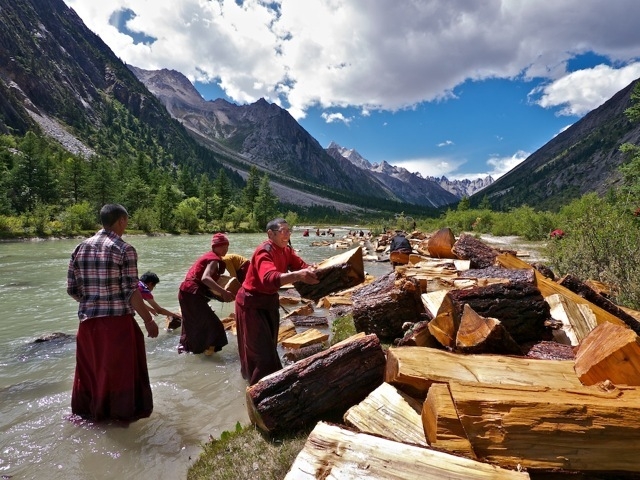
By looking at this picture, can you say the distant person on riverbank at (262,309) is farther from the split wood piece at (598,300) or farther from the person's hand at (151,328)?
the split wood piece at (598,300)

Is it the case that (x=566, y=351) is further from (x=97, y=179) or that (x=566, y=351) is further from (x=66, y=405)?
(x=97, y=179)

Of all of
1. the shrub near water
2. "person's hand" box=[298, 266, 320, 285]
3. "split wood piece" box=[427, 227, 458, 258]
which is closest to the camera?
"person's hand" box=[298, 266, 320, 285]

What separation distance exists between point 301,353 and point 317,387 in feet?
9.35

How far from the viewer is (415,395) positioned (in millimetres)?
3357

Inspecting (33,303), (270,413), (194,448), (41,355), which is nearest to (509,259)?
(270,413)

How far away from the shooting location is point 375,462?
7.80 ft

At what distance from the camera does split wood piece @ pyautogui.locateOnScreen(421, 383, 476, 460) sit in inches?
97.8

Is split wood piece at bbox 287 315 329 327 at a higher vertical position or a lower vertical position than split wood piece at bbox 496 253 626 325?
lower

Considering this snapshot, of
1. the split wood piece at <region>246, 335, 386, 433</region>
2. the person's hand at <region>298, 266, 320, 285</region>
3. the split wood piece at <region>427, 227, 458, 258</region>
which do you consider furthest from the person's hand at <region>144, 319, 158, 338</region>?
the split wood piece at <region>427, 227, 458, 258</region>

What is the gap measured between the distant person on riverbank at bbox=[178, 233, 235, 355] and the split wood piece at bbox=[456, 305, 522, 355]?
4527 mm

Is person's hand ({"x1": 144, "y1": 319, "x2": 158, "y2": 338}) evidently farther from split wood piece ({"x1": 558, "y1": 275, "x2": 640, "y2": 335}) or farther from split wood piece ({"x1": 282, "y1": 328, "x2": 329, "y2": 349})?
split wood piece ({"x1": 558, "y1": 275, "x2": 640, "y2": 335})

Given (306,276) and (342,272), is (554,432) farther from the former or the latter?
(342,272)

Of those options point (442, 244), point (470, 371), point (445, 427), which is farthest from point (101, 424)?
point (442, 244)

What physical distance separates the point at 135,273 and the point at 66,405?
2503 mm
